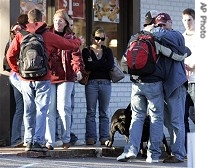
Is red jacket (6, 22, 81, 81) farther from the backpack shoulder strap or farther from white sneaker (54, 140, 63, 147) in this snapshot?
white sneaker (54, 140, 63, 147)

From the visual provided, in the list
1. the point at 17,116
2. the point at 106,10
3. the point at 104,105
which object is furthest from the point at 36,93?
the point at 106,10

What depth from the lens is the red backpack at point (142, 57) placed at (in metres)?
6.80

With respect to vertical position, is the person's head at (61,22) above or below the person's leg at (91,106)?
above

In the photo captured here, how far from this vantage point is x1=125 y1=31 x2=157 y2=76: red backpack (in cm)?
680

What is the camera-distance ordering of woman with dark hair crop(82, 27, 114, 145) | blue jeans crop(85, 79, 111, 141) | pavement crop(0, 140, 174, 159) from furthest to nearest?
1. blue jeans crop(85, 79, 111, 141)
2. woman with dark hair crop(82, 27, 114, 145)
3. pavement crop(0, 140, 174, 159)

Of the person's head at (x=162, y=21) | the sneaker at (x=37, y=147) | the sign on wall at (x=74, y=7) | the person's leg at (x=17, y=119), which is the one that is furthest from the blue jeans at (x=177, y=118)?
the sign on wall at (x=74, y=7)

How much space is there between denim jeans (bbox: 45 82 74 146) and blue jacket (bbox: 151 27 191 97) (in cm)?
150

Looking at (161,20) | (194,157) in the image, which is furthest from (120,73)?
(194,157)

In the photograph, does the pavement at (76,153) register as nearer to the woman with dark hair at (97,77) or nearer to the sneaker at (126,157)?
the sneaker at (126,157)

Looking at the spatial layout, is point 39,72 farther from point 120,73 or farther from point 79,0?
point 79,0

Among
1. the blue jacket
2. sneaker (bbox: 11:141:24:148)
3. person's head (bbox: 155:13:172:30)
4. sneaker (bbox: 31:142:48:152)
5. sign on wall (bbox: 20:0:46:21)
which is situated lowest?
sneaker (bbox: 11:141:24:148)

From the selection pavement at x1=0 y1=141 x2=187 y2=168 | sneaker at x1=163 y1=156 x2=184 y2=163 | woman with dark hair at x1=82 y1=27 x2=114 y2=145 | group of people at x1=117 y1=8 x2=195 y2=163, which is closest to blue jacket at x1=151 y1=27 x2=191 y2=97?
group of people at x1=117 y1=8 x2=195 y2=163

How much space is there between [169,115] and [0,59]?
3021 millimetres

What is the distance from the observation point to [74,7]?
1013 cm
